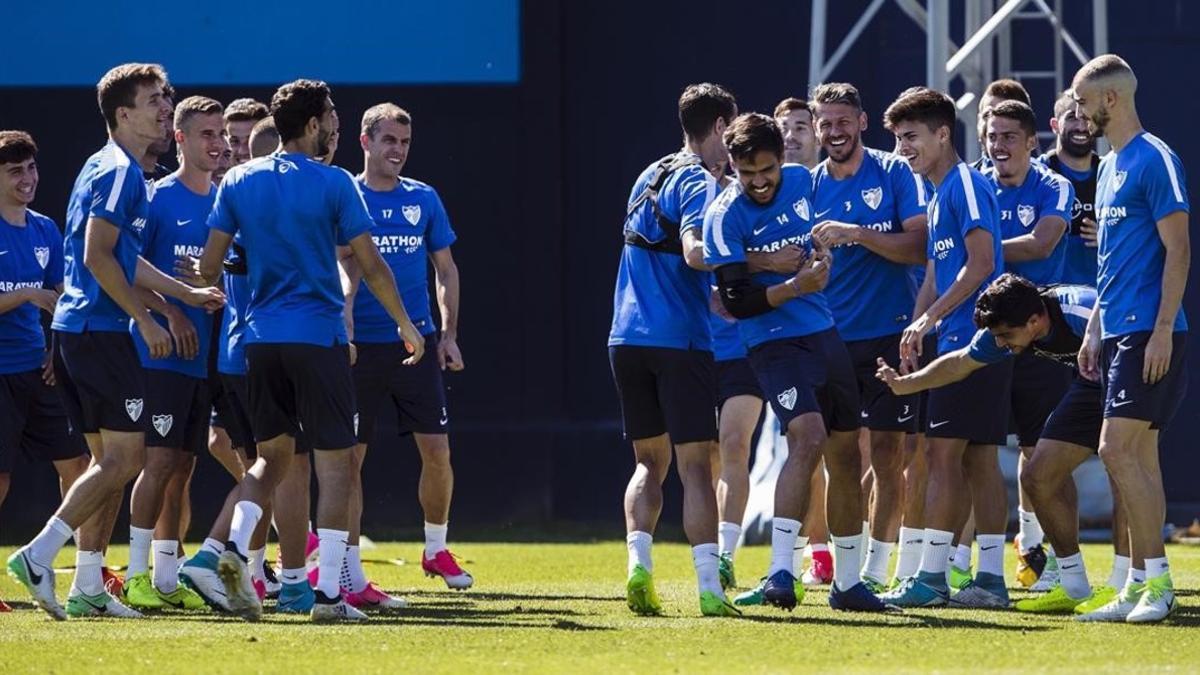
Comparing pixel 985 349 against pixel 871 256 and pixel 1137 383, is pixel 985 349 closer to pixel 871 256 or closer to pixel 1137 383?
pixel 1137 383

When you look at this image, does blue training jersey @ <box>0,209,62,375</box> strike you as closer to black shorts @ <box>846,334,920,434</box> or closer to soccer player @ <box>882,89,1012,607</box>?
black shorts @ <box>846,334,920,434</box>

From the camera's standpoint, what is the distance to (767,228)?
8.57 m

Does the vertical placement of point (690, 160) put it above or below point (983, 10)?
below

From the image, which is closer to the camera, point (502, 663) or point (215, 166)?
point (502, 663)

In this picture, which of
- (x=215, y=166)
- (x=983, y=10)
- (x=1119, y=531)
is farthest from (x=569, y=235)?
(x=1119, y=531)

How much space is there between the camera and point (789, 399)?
851 centimetres

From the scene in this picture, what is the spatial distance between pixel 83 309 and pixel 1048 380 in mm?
4542

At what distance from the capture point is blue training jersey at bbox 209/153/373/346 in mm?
8414

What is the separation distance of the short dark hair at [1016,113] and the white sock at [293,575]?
12.9 ft

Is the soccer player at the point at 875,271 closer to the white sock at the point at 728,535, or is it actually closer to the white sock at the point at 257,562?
the white sock at the point at 728,535

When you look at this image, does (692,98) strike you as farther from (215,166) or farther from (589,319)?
(589,319)

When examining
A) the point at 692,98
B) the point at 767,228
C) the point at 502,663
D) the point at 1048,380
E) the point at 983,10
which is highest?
the point at 983,10

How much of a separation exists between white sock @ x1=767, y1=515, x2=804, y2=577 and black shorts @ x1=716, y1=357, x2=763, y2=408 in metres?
2.04

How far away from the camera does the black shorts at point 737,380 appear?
34.6 ft
